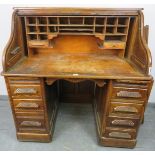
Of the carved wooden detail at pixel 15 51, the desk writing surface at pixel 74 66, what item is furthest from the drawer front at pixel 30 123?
the carved wooden detail at pixel 15 51

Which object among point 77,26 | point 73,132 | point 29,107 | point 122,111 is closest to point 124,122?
point 122,111

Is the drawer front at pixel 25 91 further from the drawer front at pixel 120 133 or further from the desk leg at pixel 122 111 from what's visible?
the drawer front at pixel 120 133

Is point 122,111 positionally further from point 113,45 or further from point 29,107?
point 29,107

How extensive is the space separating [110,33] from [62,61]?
516mm

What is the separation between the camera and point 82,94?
2383mm

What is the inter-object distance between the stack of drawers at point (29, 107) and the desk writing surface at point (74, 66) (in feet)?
0.35

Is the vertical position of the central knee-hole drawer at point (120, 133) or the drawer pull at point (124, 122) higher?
the drawer pull at point (124, 122)

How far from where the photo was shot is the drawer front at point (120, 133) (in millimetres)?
1659

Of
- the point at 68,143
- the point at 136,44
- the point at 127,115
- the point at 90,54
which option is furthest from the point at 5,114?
the point at 136,44

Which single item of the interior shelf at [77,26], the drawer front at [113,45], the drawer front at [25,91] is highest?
the interior shelf at [77,26]

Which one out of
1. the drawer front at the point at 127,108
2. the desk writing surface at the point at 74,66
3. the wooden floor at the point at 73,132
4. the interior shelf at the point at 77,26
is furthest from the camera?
the wooden floor at the point at 73,132

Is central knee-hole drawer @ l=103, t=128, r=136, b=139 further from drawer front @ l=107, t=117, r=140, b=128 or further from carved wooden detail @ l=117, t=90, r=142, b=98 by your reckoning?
carved wooden detail @ l=117, t=90, r=142, b=98

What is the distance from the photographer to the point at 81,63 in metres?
1.61

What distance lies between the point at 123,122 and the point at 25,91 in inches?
35.5
